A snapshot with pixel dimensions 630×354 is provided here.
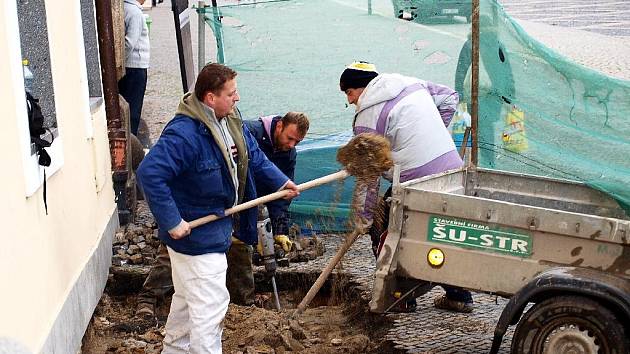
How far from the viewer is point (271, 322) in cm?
581

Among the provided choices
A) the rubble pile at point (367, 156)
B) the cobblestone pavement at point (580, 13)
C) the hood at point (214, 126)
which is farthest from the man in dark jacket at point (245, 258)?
the cobblestone pavement at point (580, 13)

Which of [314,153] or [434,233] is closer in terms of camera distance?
[434,233]

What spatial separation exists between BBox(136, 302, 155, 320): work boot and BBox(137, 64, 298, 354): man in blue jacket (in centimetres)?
147

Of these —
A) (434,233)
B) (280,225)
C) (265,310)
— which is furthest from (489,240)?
(280,225)

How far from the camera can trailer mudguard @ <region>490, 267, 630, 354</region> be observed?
14.2 ft

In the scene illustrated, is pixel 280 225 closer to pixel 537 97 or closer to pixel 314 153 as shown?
pixel 314 153

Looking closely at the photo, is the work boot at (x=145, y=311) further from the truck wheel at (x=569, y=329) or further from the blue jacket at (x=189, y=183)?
the truck wheel at (x=569, y=329)

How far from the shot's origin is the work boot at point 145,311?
20.7 feet

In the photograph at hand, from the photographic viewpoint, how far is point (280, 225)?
23.6 feet

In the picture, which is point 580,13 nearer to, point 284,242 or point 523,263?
point 284,242

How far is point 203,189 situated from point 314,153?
3131 mm

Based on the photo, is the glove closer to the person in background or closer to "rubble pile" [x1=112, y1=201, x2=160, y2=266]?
"rubble pile" [x1=112, y1=201, x2=160, y2=266]

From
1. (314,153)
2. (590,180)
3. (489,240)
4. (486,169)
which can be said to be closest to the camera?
(489,240)

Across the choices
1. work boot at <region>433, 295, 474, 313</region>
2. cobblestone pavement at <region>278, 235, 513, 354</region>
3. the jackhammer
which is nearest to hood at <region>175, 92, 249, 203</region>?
the jackhammer
